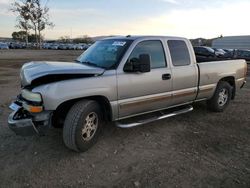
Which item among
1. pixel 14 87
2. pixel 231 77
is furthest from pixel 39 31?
pixel 231 77

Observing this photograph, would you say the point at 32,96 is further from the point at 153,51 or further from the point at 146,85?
the point at 153,51

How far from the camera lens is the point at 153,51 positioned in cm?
525

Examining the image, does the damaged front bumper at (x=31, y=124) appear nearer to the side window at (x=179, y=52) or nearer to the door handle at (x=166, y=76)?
the door handle at (x=166, y=76)

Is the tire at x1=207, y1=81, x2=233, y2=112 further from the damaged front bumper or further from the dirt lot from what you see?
the damaged front bumper

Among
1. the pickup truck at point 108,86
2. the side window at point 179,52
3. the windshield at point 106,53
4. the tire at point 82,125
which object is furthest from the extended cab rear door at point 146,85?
the tire at point 82,125

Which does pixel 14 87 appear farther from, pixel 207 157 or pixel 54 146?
pixel 207 157

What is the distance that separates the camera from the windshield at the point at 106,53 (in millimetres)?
4804

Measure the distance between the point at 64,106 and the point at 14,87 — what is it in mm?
6247

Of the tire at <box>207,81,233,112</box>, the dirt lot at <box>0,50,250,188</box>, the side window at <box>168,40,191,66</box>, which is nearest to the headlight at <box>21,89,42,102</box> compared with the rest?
the dirt lot at <box>0,50,250,188</box>

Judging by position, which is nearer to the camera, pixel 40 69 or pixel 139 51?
pixel 40 69

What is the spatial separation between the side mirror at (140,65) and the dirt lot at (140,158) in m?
1.28

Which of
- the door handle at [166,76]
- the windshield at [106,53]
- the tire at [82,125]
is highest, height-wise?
the windshield at [106,53]

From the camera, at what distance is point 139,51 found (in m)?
5.01

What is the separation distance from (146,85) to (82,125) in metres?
1.42
